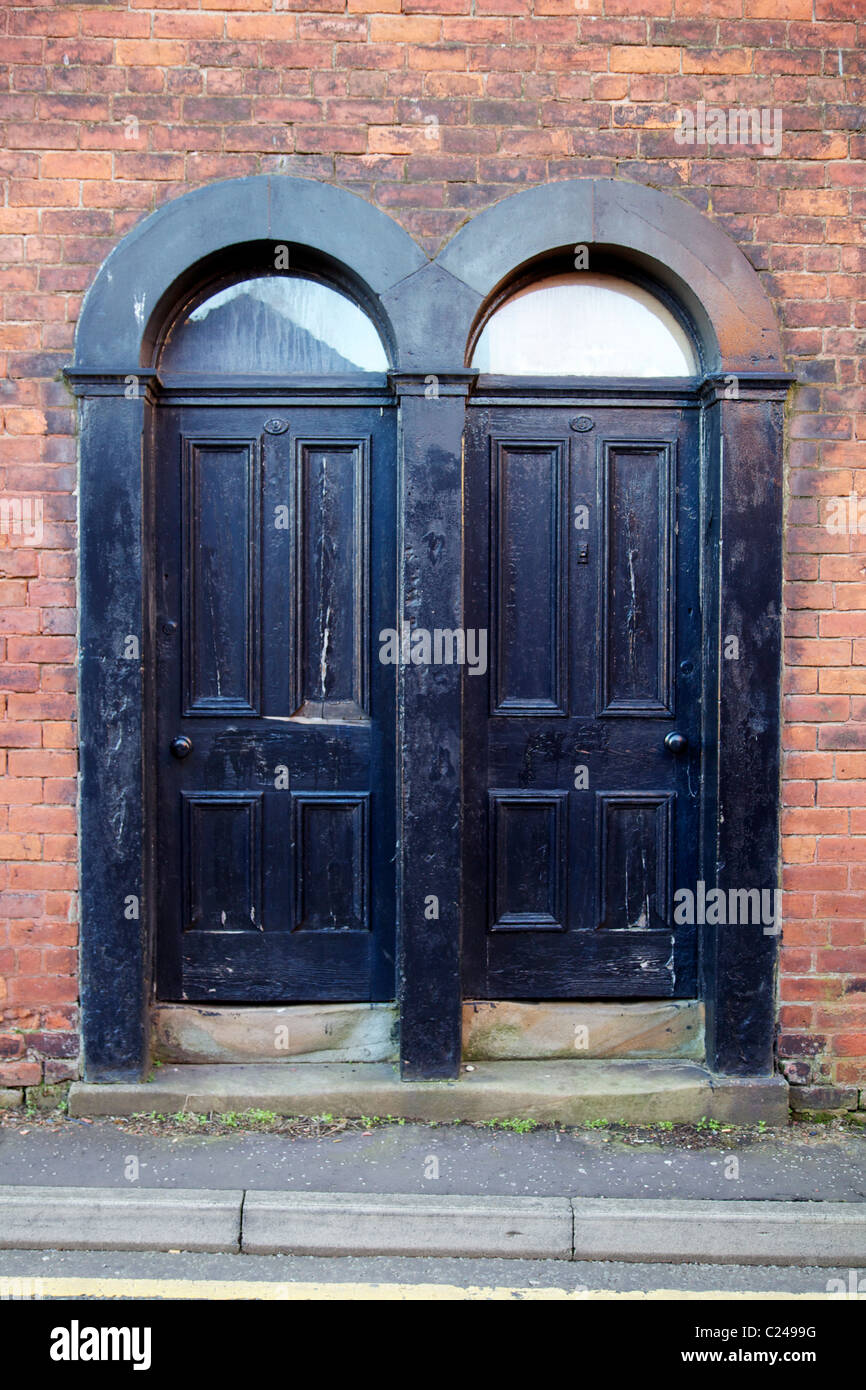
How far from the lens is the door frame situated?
4.14 meters

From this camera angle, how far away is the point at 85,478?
416 cm

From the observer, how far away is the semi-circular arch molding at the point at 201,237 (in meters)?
4.12

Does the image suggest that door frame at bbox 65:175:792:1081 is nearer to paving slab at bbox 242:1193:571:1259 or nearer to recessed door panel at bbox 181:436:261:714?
recessed door panel at bbox 181:436:261:714

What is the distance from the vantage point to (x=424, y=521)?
165 inches

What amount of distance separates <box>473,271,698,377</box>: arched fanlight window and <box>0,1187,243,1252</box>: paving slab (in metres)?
3.53

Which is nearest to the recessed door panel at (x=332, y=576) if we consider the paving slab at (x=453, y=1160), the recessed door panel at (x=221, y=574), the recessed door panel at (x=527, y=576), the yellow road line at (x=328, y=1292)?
the recessed door panel at (x=221, y=574)

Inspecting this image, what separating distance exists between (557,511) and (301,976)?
231 centimetres

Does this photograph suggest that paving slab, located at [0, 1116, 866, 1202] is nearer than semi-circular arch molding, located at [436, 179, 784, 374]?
Yes

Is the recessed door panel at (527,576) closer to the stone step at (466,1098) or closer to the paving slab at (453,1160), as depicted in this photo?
the stone step at (466,1098)

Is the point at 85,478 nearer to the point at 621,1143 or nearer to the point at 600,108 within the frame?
the point at 600,108

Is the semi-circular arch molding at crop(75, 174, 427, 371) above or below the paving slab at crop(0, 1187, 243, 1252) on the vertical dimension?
above

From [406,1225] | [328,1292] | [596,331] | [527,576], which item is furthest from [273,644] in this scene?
[328,1292]

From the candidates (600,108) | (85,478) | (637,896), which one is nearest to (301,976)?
(637,896)

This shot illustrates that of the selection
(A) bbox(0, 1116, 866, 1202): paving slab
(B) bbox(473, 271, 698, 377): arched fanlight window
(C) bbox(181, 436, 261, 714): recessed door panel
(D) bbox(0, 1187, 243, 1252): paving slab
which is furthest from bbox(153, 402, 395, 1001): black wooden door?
(D) bbox(0, 1187, 243, 1252): paving slab
